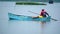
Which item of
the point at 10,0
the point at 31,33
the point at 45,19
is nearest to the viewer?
the point at 31,33

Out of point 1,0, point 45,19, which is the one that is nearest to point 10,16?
point 45,19

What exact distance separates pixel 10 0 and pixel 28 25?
90.5 ft

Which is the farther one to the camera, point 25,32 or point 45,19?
point 45,19

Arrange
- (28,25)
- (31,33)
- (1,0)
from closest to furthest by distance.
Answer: (31,33)
(28,25)
(1,0)

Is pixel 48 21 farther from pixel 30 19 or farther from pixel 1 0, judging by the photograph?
pixel 1 0

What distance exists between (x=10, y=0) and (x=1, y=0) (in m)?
2.58

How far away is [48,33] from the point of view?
33.1ft

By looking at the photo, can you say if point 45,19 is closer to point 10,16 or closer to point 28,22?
point 28,22

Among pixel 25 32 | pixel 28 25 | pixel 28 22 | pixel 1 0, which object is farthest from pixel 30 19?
pixel 1 0

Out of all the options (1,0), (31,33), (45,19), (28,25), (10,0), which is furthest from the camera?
(10,0)

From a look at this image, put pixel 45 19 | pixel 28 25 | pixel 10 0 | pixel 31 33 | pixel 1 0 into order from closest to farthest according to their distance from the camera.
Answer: pixel 31 33 < pixel 28 25 < pixel 45 19 < pixel 1 0 < pixel 10 0

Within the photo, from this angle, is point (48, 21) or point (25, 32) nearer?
point (25, 32)

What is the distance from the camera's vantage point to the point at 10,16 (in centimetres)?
1391

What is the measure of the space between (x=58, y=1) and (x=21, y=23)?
24985mm
